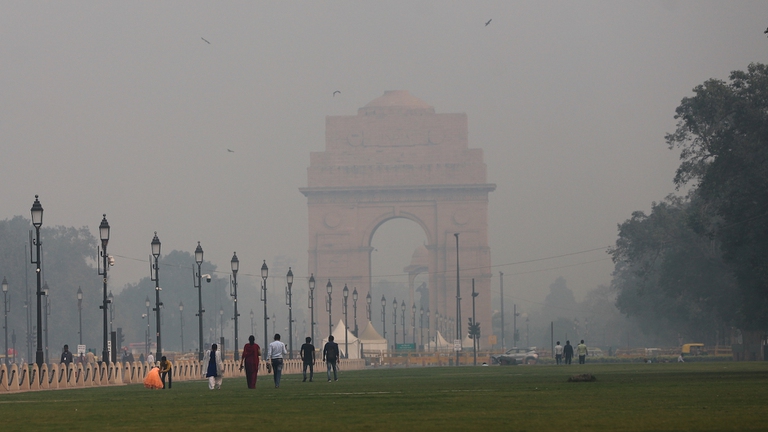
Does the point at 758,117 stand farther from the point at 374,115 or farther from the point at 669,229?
the point at 374,115

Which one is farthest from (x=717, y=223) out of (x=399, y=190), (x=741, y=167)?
(x=399, y=190)

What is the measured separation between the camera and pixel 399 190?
132m

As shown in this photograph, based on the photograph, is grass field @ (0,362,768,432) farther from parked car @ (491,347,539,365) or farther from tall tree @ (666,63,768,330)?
parked car @ (491,347,539,365)

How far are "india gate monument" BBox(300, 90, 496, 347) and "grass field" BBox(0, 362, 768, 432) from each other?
104493mm

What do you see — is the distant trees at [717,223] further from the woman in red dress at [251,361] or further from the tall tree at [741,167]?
the woman in red dress at [251,361]

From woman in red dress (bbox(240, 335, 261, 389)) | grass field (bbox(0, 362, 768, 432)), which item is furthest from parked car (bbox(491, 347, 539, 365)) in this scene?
grass field (bbox(0, 362, 768, 432))

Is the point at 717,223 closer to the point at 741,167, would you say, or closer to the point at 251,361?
the point at 741,167

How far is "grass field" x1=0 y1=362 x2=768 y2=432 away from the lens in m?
16.0

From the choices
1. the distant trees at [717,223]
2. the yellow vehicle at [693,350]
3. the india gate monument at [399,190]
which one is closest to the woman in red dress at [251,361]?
the distant trees at [717,223]

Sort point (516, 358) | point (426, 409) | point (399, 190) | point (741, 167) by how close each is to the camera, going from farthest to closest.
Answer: point (399, 190) → point (516, 358) → point (741, 167) → point (426, 409)

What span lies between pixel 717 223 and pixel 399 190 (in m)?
72.2

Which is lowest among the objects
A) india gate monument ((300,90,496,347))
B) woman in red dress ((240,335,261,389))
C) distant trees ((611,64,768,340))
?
woman in red dress ((240,335,261,389))

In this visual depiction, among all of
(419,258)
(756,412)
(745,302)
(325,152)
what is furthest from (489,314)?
(756,412)

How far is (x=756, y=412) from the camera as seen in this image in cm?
1706
